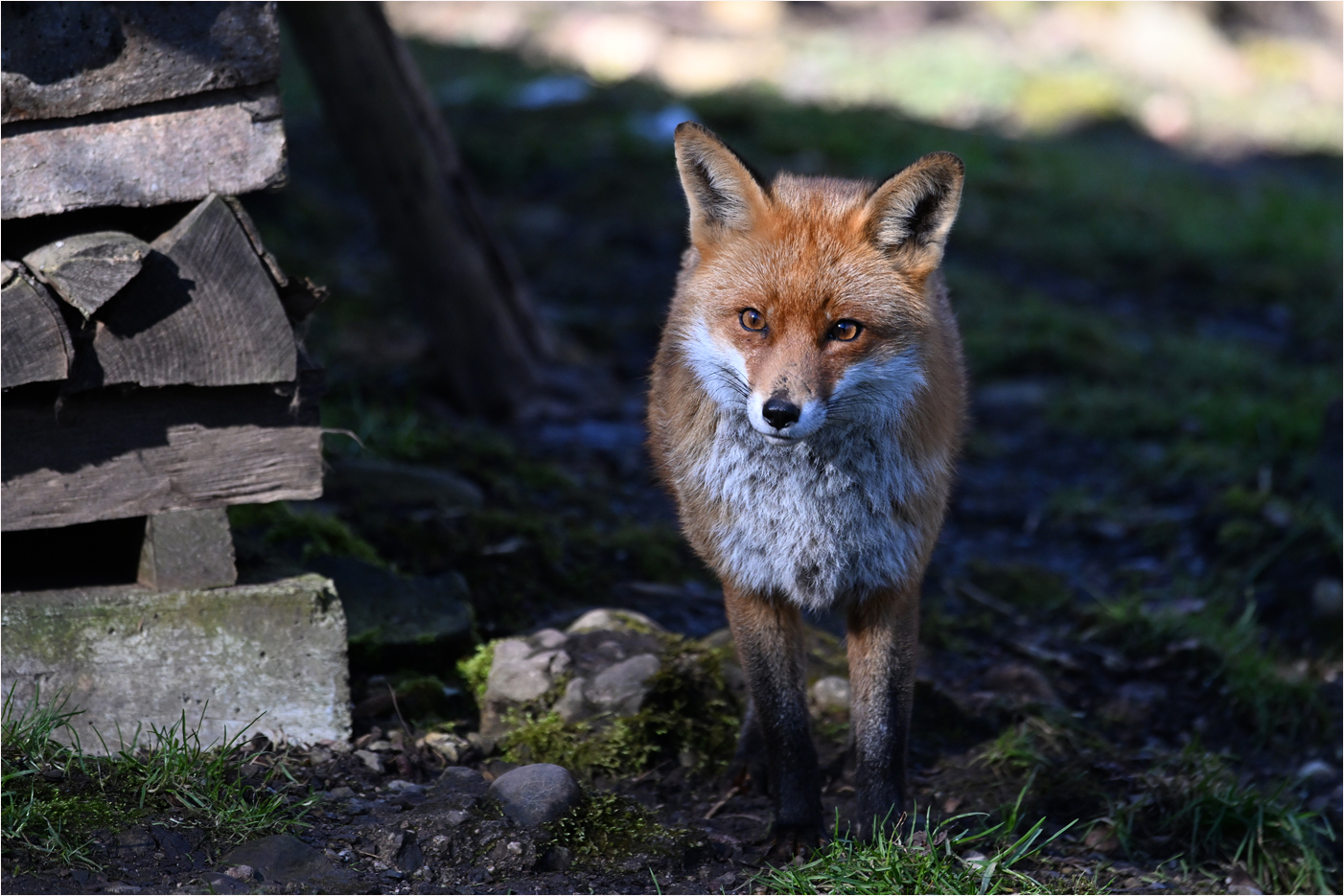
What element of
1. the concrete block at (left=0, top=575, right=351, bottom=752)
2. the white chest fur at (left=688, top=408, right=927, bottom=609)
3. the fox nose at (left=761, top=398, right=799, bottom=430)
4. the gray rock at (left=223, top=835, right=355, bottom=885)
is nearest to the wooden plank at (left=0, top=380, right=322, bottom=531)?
the concrete block at (left=0, top=575, right=351, bottom=752)

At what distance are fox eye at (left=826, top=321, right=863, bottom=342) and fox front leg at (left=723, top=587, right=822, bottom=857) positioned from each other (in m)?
0.70

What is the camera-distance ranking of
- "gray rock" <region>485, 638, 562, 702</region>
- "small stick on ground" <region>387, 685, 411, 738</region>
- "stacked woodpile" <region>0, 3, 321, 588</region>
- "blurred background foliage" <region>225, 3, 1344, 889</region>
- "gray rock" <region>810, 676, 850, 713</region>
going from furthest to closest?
"blurred background foliage" <region>225, 3, 1344, 889</region>, "gray rock" <region>810, 676, 850, 713</region>, "gray rock" <region>485, 638, 562, 702</region>, "small stick on ground" <region>387, 685, 411, 738</region>, "stacked woodpile" <region>0, 3, 321, 588</region>

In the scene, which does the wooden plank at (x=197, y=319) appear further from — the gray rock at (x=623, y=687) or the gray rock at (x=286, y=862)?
the gray rock at (x=623, y=687)

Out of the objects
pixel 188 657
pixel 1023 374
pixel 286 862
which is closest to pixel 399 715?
pixel 188 657

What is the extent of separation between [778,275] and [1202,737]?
2373 mm

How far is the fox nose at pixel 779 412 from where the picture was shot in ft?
8.41

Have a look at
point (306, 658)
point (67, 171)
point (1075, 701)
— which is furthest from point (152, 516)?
point (1075, 701)

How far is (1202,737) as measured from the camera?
396 centimetres

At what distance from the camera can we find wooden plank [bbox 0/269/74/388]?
2.70 metres

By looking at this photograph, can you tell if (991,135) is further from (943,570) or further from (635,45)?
(943,570)

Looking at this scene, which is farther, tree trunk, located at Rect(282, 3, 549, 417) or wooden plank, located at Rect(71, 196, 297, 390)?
tree trunk, located at Rect(282, 3, 549, 417)

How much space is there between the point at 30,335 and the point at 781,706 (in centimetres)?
199

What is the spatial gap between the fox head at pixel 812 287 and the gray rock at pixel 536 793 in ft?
3.30

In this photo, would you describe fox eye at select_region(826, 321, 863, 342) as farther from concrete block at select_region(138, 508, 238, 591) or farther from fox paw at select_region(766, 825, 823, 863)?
concrete block at select_region(138, 508, 238, 591)
